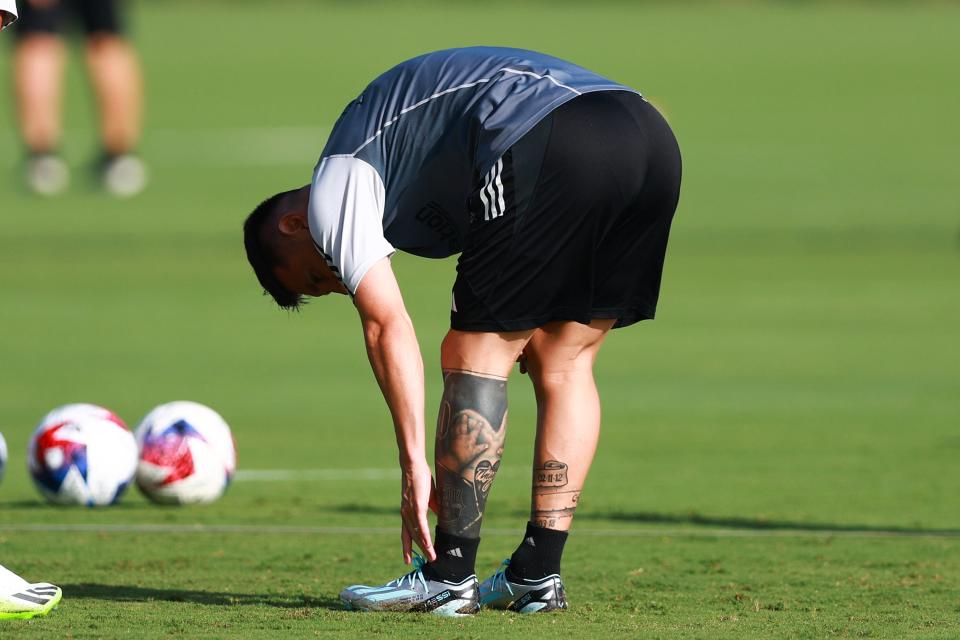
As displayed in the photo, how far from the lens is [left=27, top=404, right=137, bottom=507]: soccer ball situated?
24.0ft

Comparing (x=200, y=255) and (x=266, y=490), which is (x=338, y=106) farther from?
(x=266, y=490)

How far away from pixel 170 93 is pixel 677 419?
32448 mm

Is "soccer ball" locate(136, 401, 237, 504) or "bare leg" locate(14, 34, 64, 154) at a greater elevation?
"bare leg" locate(14, 34, 64, 154)

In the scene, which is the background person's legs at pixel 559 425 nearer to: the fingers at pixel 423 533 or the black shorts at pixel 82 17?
the fingers at pixel 423 533

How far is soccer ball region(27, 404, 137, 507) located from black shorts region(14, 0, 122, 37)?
12.9 metres

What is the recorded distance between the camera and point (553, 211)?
517cm

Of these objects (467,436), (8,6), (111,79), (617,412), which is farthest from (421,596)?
(111,79)

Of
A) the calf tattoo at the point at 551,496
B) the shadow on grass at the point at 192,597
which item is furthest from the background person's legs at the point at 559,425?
the shadow on grass at the point at 192,597

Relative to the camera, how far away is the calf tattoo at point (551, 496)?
5516mm

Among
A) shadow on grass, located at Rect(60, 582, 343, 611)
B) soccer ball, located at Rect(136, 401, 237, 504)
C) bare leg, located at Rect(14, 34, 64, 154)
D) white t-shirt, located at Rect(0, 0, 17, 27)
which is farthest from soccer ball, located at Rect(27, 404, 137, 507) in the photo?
bare leg, located at Rect(14, 34, 64, 154)

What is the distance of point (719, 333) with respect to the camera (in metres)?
13.2

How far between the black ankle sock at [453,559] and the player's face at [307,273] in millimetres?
788

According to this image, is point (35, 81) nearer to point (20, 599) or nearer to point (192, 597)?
point (192, 597)

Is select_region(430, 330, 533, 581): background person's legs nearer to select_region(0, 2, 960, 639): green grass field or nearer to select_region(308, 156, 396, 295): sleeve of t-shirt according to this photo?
select_region(0, 2, 960, 639): green grass field
